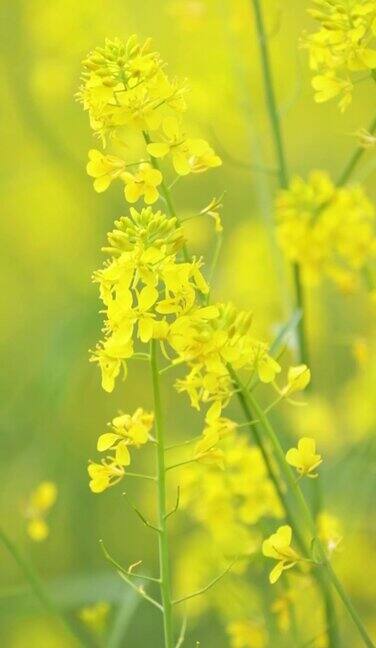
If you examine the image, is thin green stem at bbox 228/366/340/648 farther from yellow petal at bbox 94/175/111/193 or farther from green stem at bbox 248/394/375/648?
yellow petal at bbox 94/175/111/193

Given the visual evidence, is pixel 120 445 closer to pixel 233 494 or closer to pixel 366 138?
pixel 366 138

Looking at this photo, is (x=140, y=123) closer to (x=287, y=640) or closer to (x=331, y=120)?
(x=287, y=640)

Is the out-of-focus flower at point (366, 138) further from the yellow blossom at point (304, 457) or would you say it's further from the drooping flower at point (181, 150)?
the yellow blossom at point (304, 457)

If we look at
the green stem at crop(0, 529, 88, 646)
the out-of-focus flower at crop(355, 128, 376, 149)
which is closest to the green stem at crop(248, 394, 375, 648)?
the out-of-focus flower at crop(355, 128, 376, 149)

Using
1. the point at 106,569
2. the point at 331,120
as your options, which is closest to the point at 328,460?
the point at 106,569

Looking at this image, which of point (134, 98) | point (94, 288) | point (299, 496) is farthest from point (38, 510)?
point (94, 288)

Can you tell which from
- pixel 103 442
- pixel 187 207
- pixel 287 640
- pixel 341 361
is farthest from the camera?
pixel 187 207
